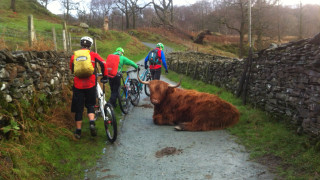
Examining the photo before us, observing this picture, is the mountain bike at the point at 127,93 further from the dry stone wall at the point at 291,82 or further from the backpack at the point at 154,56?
the dry stone wall at the point at 291,82

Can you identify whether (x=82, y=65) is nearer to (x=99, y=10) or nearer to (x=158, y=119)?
(x=158, y=119)

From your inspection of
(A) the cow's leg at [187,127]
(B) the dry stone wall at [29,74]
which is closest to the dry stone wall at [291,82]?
(A) the cow's leg at [187,127]

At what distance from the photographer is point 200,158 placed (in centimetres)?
454

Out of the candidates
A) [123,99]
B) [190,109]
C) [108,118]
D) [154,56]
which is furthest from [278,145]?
[154,56]

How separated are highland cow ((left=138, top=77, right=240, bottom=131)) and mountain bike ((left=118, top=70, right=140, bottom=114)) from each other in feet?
3.88

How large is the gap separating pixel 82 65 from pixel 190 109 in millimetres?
2778

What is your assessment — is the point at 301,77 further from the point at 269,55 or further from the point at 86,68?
the point at 86,68

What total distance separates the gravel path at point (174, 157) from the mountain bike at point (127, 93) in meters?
1.44

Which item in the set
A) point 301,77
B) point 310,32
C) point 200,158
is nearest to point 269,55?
point 301,77

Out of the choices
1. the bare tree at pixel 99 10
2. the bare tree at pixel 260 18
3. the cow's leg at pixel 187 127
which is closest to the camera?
the cow's leg at pixel 187 127

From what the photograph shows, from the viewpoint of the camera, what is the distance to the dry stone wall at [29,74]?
4328mm

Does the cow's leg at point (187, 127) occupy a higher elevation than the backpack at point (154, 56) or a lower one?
lower

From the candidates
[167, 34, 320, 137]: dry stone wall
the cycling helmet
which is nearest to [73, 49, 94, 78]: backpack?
the cycling helmet

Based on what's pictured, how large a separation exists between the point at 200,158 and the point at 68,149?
225 cm
